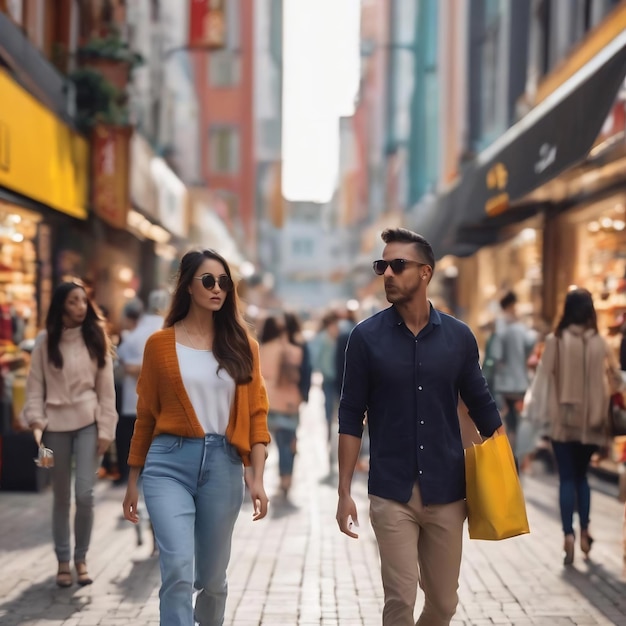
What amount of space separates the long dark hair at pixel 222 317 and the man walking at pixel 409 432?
0.49m

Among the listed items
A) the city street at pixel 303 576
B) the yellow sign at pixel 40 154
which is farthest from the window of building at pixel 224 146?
the city street at pixel 303 576

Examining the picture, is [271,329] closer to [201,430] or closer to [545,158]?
[545,158]

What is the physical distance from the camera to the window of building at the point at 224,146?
59844 mm

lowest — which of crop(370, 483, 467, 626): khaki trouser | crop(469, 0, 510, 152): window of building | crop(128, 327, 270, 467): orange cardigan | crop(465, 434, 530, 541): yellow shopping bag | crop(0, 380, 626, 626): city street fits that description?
crop(0, 380, 626, 626): city street

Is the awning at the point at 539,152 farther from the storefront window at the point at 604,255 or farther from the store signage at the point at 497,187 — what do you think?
the storefront window at the point at 604,255

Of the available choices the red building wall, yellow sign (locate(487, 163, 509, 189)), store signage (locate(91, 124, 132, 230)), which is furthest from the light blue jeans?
the red building wall

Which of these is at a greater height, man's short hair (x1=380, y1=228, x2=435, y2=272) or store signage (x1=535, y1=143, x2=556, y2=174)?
store signage (x1=535, y1=143, x2=556, y2=174)

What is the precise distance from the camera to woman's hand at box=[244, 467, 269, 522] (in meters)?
4.80

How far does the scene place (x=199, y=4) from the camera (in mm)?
24672

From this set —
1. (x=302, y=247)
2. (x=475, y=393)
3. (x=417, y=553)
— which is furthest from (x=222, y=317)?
(x=302, y=247)

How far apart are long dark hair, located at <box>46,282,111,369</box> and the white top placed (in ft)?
8.75

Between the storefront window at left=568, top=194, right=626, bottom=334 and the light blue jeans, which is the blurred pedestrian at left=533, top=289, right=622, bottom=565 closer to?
the light blue jeans

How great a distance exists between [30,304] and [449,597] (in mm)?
10549

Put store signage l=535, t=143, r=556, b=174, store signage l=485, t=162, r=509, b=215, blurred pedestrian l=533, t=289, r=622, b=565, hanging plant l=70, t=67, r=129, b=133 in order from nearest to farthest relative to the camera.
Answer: blurred pedestrian l=533, t=289, r=622, b=565
store signage l=535, t=143, r=556, b=174
store signage l=485, t=162, r=509, b=215
hanging plant l=70, t=67, r=129, b=133
